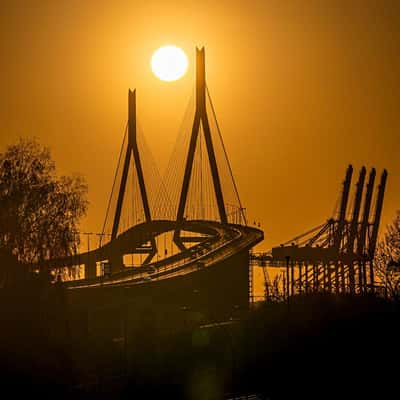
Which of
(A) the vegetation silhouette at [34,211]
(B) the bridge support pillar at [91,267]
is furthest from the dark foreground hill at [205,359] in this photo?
(B) the bridge support pillar at [91,267]

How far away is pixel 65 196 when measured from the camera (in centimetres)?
4847

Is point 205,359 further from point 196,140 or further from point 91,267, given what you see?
point 91,267

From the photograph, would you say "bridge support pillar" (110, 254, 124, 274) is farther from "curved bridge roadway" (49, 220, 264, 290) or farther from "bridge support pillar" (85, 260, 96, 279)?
"bridge support pillar" (85, 260, 96, 279)

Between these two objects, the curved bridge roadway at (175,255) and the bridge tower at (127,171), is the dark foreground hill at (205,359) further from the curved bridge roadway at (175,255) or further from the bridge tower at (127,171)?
the bridge tower at (127,171)

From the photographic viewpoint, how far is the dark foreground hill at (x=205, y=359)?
39.5m

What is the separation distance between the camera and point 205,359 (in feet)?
149

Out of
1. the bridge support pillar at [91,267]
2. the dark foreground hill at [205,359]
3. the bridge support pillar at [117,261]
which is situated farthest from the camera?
the bridge support pillar at [91,267]

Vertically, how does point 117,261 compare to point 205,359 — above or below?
above

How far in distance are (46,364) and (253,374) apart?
333 inches

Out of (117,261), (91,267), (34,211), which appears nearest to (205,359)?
(34,211)

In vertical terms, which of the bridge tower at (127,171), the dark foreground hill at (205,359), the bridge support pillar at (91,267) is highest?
the bridge tower at (127,171)

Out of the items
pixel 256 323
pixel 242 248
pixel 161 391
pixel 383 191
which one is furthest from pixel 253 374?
pixel 383 191

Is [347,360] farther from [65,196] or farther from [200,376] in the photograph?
[65,196]

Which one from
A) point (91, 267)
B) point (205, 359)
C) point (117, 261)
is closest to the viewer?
point (205, 359)
